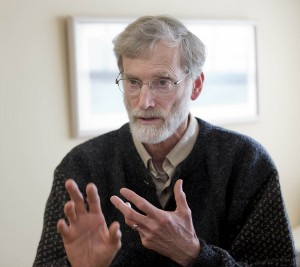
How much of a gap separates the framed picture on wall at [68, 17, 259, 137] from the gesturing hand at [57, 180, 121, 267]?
1.17m

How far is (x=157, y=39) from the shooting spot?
1511mm

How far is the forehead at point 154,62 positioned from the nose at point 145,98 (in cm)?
4

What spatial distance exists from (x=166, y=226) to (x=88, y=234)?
193 mm

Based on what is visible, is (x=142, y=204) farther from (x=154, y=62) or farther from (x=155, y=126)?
(x=154, y=62)

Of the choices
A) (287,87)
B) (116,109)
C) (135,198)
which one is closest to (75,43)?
(116,109)

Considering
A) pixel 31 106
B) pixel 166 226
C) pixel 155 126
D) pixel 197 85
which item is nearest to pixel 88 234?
pixel 166 226

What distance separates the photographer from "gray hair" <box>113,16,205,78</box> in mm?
1503

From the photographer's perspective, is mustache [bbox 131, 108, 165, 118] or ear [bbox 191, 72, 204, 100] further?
ear [bbox 191, 72, 204, 100]

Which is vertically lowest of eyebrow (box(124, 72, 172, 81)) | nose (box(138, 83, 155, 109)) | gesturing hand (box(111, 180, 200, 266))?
gesturing hand (box(111, 180, 200, 266))

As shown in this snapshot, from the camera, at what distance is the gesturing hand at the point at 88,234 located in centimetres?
118

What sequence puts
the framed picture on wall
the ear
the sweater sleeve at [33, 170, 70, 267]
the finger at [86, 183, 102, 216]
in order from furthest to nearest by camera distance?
the framed picture on wall
the ear
the sweater sleeve at [33, 170, 70, 267]
the finger at [86, 183, 102, 216]

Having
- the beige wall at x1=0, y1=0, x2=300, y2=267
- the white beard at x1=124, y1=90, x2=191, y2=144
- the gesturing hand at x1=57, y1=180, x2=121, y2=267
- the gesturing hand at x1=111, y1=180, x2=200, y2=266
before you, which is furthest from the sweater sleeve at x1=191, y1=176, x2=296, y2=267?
the beige wall at x1=0, y1=0, x2=300, y2=267

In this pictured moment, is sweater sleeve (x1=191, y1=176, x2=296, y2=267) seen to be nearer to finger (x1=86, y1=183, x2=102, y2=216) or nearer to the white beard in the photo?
the white beard

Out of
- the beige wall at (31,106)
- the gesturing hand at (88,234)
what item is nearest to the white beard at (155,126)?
the gesturing hand at (88,234)
